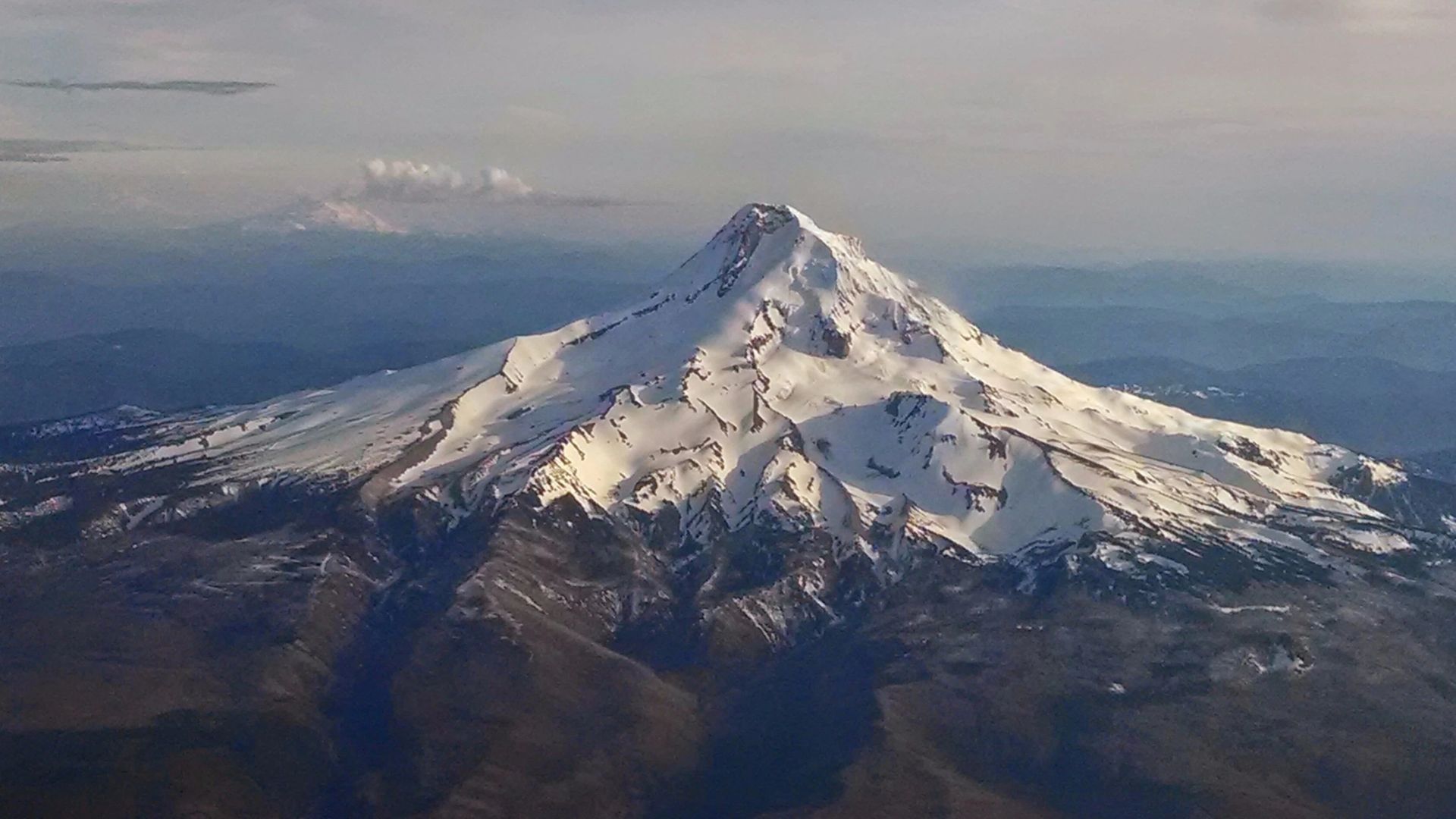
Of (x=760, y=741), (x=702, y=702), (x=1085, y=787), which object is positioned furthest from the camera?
(x=702, y=702)

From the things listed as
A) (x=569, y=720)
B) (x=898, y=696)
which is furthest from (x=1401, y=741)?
(x=569, y=720)

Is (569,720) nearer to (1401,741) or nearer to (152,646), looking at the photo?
(152,646)

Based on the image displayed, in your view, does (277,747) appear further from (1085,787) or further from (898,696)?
(1085,787)

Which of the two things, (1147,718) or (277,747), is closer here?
(277,747)

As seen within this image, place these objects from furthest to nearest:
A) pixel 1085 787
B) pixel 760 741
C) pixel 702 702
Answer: pixel 702 702 → pixel 760 741 → pixel 1085 787

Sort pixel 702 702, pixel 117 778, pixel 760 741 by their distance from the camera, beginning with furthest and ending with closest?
pixel 702 702 < pixel 760 741 < pixel 117 778

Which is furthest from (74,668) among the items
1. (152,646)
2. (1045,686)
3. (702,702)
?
(1045,686)

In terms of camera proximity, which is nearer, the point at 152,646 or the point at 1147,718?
the point at 1147,718

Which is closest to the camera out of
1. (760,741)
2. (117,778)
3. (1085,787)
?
(117,778)

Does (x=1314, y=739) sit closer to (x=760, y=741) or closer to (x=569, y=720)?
(x=760, y=741)
